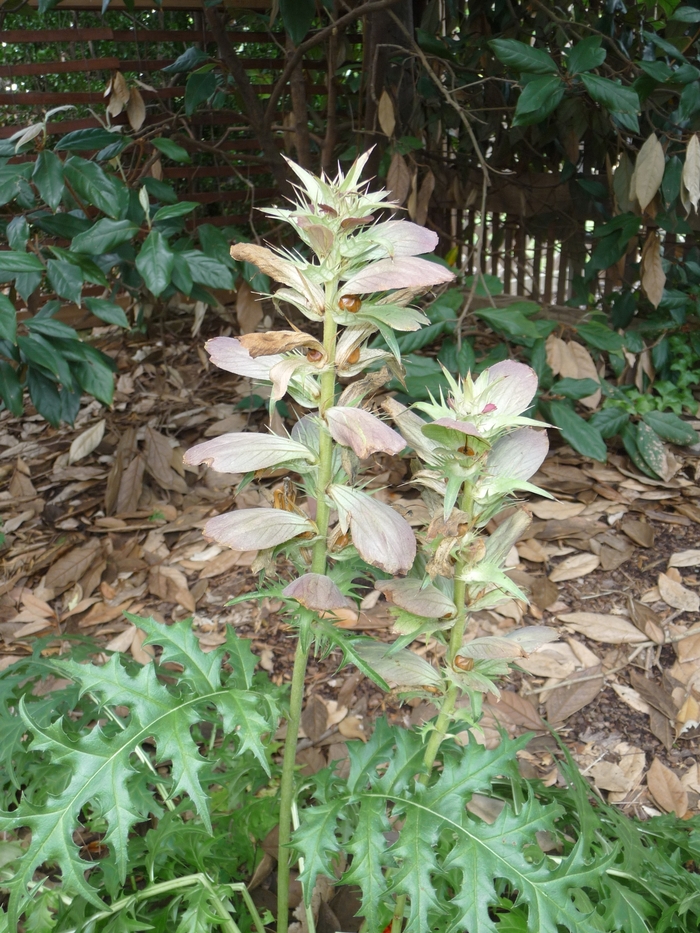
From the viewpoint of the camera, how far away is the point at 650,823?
1.51 meters

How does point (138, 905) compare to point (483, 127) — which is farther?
point (483, 127)

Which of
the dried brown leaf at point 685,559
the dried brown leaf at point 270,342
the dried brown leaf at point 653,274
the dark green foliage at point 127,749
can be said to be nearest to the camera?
the dried brown leaf at point 270,342

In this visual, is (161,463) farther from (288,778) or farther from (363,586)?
(363,586)

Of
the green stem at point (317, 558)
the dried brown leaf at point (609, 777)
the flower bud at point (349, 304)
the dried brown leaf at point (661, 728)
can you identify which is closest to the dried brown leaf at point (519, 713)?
the dried brown leaf at point (609, 777)

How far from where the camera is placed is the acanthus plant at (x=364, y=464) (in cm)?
88

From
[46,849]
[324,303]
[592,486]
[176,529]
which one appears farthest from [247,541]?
[592,486]

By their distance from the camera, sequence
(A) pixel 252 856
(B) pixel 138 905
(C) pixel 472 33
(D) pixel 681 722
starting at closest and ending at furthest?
(B) pixel 138 905
(A) pixel 252 856
(D) pixel 681 722
(C) pixel 472 33

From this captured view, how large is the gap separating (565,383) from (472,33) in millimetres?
1956

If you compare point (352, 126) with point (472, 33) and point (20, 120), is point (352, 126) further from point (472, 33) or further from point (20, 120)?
point (20, 120)

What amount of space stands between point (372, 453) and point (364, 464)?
0.65 ft

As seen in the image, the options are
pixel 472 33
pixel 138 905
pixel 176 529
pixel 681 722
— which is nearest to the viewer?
pixel 138 905

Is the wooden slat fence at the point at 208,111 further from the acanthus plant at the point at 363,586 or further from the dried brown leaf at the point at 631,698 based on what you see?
the acanthus plant at the point at 363,586

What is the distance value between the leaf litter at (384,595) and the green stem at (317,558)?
24.8 inches

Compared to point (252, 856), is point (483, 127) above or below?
above
